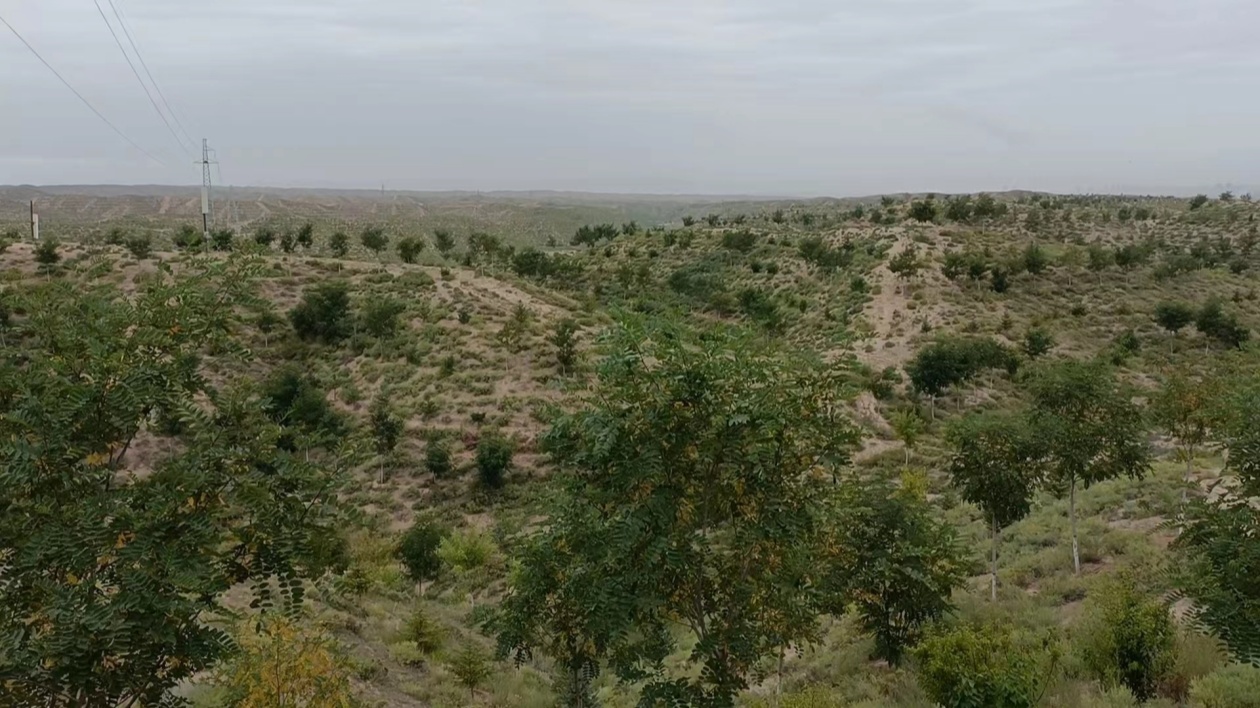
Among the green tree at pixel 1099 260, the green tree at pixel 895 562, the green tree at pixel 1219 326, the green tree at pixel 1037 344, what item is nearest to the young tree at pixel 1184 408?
the green tree at pixel 895 562

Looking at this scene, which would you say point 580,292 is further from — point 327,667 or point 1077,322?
point 327,667

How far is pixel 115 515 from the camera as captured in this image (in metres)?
4.71

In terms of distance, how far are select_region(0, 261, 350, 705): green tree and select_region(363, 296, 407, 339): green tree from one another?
108 feet

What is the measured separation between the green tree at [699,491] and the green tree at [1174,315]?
42123 millimetres

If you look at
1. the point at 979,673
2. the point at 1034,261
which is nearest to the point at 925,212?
the point at 1034,261

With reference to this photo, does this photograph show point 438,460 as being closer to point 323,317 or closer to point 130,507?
point 323,317

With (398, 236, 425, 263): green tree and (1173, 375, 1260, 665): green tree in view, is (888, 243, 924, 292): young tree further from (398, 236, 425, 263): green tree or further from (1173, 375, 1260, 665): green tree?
(1173, 375, 1260, 665): green tree

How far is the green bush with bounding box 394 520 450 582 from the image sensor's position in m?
19.5

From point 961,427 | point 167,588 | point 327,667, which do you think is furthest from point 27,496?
point 961,427

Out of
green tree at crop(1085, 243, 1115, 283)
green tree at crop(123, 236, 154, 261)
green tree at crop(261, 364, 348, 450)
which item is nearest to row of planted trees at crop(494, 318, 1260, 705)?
green tree at crop(261, 364, 348, 450)

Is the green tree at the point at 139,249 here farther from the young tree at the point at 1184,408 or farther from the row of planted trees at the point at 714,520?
the young tree at the point at 1184,408

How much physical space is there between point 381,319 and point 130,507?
34.2m

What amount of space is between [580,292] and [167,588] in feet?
170

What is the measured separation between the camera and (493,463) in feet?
91.8
